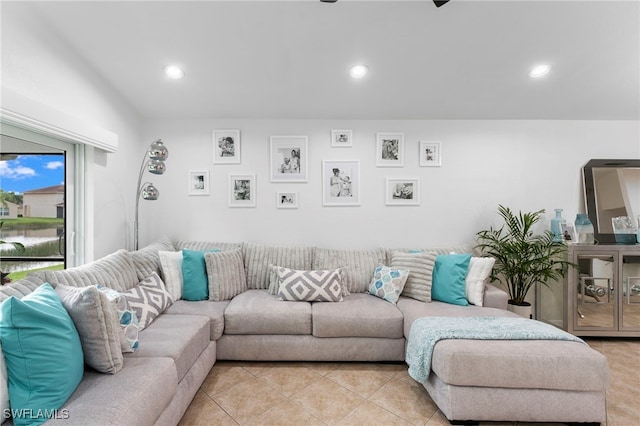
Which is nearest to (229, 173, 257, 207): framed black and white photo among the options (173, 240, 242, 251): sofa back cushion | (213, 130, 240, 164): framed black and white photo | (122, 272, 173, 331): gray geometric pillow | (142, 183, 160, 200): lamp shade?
(213, 130, 240, 164): framed black and white photo

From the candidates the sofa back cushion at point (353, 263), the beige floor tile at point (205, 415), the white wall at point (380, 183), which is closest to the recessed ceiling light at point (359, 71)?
the white wall at point (380, 183)

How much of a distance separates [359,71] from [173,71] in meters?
1.65

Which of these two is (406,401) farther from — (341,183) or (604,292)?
(604,292)

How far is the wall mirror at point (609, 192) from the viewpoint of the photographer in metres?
3.01

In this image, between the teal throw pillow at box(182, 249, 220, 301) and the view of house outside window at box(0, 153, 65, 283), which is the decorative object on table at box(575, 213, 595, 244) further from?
the view of house outside window at box(0, 153, 65, 283)

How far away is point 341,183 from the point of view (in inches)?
125

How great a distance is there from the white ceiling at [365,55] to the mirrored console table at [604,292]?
1.55m

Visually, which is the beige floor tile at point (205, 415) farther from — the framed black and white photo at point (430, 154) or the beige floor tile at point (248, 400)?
the framed black and white photo at point (430, 154)

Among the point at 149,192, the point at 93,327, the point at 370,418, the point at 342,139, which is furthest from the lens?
the point at 342,139

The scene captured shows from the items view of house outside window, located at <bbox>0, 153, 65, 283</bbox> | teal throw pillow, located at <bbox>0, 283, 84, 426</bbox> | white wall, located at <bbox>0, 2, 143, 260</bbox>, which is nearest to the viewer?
Result: teal throw pillow, located at <bbox>0, 283, 84, 426</bbox>

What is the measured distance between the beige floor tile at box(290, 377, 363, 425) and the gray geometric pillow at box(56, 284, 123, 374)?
114cm

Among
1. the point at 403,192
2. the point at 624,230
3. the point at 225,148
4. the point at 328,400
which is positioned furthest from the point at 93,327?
the point at 624,230

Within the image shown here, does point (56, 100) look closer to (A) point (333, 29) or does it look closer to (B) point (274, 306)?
(A) point (333, 29)

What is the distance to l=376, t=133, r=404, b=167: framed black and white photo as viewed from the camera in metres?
3.18
